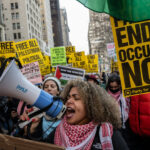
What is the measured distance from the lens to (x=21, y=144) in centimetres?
98

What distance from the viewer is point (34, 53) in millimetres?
6453

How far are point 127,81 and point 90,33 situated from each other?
175ft

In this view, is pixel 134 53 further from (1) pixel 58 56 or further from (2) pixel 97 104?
(1) pixel 58 56

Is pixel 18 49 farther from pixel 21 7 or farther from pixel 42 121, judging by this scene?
pixel 21 7

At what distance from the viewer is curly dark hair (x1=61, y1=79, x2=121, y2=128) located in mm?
1811

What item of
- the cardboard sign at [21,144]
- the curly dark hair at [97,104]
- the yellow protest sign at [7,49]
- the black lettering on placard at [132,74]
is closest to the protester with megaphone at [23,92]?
the curly dark hair at [97,104]

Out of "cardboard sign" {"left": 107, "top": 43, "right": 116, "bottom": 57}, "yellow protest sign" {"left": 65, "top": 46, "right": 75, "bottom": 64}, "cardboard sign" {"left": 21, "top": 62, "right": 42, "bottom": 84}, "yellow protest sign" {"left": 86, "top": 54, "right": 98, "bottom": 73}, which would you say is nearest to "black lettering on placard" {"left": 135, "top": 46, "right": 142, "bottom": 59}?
"cardboard sign" {"left": 21, "top": 62, "right": 42, "bottom": 84}

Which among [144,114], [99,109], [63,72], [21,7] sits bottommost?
[144,114]

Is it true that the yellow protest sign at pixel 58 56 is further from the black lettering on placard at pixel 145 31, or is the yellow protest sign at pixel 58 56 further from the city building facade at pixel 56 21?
the city building facade at pixel 56 21

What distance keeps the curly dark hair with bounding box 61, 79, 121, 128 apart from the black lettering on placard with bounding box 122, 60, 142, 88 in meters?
0.26

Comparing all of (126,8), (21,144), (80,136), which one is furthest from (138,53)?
(21,144)

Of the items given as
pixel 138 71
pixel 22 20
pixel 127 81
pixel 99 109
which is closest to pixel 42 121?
pixel 99 109

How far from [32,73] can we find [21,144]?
4.76 metres

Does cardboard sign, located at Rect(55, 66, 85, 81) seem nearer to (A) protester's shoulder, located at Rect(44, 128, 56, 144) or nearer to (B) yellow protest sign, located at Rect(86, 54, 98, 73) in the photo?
(A) protester's shoulder, located at Rect(44, 128, 56, 144)
